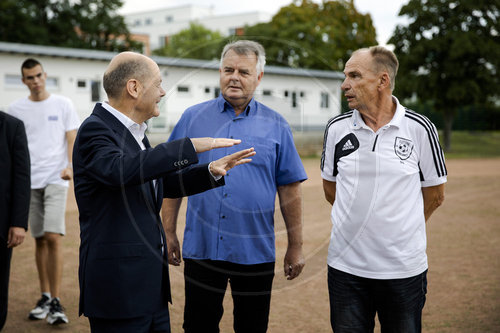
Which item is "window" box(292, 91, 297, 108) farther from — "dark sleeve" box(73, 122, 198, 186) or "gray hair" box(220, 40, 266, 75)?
"dark sleeve" box(73, 122, 198, 186)

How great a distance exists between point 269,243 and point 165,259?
2.81ft

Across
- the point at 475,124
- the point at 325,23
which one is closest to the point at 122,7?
the point at 475,124

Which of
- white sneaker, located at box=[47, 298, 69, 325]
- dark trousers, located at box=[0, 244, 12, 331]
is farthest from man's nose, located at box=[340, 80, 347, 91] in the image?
white sneaker, located at box=[47, 298, 69, 325]

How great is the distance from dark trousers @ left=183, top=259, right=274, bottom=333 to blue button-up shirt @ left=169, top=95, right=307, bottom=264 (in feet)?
0.27

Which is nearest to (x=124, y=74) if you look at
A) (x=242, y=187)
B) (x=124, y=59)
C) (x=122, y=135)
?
(x=124, y=59)

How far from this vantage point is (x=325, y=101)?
313 cm

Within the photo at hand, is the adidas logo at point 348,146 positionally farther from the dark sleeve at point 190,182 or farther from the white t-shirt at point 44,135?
the white t-shirt at point 44,135

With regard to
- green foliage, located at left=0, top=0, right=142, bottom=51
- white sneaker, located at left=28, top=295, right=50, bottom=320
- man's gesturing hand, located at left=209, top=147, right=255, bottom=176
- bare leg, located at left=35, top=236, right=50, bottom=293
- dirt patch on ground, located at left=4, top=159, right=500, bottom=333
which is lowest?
dirt patch on ground, located at left=4, top=159, right=500, bottom=333

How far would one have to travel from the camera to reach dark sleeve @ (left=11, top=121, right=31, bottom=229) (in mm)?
4602

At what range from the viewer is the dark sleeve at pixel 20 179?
460 centimetres

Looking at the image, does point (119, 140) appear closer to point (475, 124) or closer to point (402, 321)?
point (402, 321)

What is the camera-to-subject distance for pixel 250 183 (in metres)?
3.42

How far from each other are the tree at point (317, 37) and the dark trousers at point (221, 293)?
1.37 meters

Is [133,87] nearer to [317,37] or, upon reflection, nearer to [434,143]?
[434,143]
